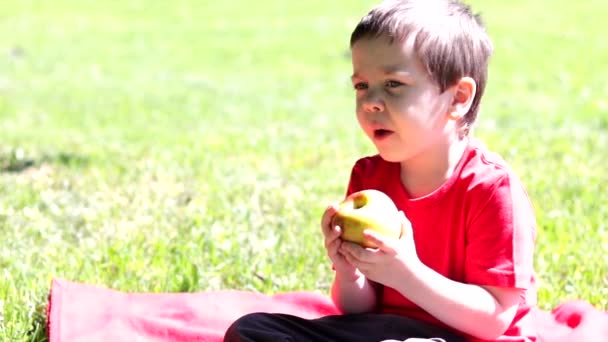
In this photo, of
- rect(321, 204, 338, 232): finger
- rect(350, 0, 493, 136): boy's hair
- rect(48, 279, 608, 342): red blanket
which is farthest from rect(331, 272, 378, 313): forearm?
rect(350, 0, 493, 136): boy's hair

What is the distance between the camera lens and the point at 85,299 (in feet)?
13.8

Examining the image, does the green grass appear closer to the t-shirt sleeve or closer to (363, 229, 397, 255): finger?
the t-shirt sleeve

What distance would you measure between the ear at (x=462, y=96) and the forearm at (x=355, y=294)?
2.12 ft

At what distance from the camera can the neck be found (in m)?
3.36

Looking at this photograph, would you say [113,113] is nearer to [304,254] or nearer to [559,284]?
[304,254]

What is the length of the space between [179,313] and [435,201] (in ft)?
4.36

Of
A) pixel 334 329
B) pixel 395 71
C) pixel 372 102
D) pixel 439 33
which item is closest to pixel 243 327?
pixel 334 329

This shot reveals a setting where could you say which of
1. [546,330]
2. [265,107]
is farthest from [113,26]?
[546,330]

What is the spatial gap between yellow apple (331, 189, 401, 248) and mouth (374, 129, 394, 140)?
0.18 meters

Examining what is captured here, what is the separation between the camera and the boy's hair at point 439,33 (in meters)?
3.19

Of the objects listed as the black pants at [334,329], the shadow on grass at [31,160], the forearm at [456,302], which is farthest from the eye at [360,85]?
the shadow on grass at [31,160]

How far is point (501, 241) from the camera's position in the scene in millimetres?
3148

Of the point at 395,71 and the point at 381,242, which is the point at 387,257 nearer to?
the point at 381,242

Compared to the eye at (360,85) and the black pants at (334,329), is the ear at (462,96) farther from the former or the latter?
the black pants at (334,329)
